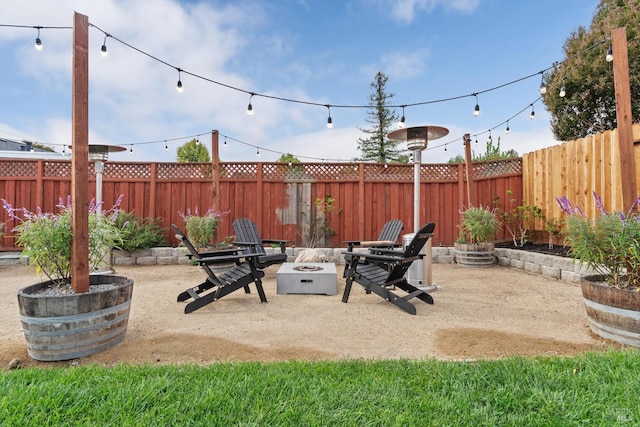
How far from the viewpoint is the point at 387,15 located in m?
6.54

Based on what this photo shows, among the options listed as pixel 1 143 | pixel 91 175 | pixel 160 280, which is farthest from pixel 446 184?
pixel 1 143

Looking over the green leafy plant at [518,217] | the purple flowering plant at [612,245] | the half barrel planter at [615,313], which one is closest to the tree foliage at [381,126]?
the green leafy plant at [518,217]

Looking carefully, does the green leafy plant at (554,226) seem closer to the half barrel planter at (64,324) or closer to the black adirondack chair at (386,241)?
the black adirondack chair at (386,241)

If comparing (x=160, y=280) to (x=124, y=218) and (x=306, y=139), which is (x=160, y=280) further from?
(x=306, y=139)

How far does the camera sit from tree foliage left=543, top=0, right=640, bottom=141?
830cm

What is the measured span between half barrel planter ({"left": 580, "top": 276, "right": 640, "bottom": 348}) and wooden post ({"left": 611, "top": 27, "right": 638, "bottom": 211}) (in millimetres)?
1155

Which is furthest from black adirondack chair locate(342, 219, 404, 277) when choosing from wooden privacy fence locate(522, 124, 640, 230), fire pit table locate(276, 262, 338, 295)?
wooden privacy fence locate(522, 124, 640, 230)

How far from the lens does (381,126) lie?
19.0m

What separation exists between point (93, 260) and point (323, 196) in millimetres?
4651

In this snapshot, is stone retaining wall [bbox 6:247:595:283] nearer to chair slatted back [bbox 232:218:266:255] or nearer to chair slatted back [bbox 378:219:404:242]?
chair slatted back [bbox 232:218:266:255]

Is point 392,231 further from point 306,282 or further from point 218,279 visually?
point 218,279

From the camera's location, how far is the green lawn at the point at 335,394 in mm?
1244

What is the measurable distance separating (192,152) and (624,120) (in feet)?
57.4

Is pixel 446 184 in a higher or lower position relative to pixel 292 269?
higher
